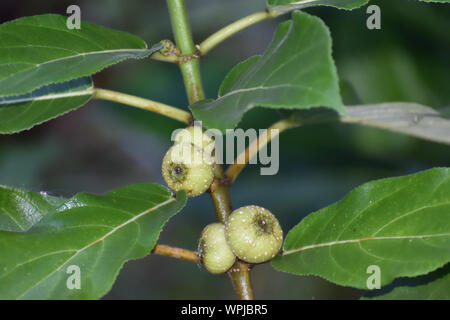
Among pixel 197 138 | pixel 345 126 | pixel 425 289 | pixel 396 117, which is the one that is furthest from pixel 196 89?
pixel 345 126

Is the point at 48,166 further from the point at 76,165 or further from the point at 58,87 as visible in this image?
the point at 58,87

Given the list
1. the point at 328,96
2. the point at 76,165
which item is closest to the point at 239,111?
the point at 328,96

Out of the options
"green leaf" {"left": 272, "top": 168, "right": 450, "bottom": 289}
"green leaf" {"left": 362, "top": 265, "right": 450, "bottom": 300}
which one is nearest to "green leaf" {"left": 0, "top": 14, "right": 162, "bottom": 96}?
"green leaf" {"left": 272, "top": 168, "right": 450, "bottom": 289}

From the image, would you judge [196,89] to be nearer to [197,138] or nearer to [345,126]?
[197,138]

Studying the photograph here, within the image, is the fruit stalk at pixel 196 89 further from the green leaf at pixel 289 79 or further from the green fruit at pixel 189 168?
the green leaf at pixel 289 79

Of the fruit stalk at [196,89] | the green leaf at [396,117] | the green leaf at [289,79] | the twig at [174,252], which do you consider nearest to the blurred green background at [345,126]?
the green leaf at [396,117]

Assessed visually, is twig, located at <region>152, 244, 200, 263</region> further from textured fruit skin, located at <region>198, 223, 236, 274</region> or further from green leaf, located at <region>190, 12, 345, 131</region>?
green leaf, located at <region>190, 12, 345, 131</region>
